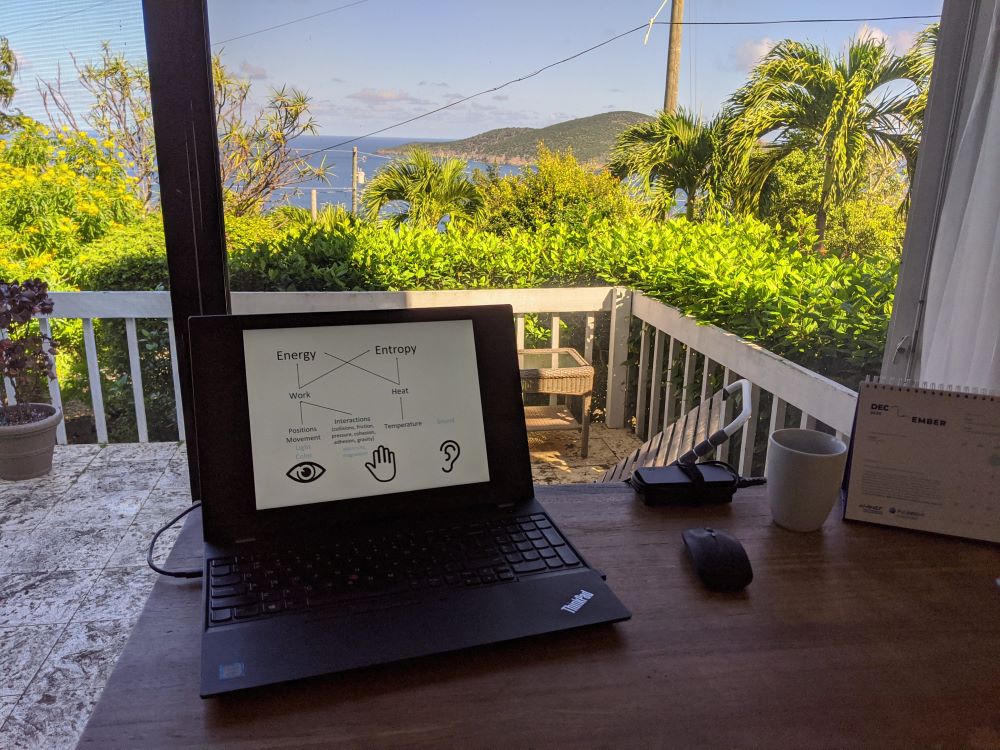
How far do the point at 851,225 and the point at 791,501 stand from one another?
5.19 feet

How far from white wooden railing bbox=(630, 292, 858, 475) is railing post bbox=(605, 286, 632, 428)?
4 centimetres

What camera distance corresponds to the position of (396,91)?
2480mm

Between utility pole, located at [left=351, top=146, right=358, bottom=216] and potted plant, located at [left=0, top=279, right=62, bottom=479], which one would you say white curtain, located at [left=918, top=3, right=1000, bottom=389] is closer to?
utility pole, located at [left=351, top=146, right=358, bottom=216]

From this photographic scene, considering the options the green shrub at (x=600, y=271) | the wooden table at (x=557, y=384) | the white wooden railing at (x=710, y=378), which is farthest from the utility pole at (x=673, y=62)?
the wooden table at (x=557, y=384)

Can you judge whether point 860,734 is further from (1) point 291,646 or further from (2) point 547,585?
(1) point 291,646

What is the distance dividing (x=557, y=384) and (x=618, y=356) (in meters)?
0.43

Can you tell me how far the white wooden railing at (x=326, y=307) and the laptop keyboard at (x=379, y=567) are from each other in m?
1.61

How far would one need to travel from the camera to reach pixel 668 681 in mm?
576

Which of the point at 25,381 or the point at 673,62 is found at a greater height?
the point at 673,62

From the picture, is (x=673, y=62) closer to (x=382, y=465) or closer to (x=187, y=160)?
(x=187, y=160)

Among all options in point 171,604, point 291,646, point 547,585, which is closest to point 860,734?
point 547,585

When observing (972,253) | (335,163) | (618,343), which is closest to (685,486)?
(972,253)

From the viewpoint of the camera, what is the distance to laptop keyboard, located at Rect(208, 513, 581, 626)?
2.13 feet

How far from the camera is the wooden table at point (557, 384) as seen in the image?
2.71m
